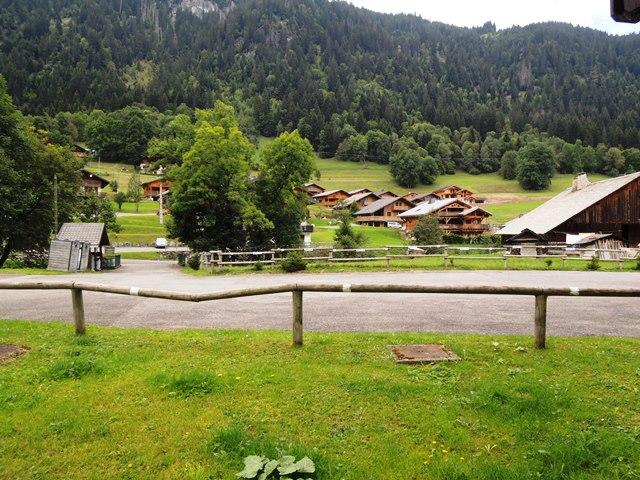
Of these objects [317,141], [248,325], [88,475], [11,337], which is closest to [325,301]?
[248,325]

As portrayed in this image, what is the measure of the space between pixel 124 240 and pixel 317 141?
360ft

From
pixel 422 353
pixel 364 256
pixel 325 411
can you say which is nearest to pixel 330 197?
pixel 364 256

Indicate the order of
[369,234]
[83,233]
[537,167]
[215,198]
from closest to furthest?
[83,233]
[215,198]
[369,234]
[537,167]

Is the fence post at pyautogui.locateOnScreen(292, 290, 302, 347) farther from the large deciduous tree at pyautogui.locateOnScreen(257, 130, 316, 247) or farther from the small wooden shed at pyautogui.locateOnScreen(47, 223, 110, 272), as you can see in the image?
the small wooden shed at pyautogui.locateOnScreen(47, 223, 110, 272)

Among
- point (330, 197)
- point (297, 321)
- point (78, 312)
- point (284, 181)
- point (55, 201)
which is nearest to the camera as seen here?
point (297, 321)

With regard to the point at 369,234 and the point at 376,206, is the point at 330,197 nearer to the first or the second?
the point at 376,206

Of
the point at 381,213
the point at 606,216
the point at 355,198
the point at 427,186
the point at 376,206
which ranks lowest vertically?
the point at 606,216

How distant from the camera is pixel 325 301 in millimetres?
13031

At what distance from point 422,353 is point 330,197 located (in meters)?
106

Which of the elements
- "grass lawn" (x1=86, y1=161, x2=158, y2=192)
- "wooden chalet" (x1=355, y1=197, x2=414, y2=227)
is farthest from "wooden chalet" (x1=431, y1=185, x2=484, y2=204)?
"grass lawn" (x1=86, y1=161, x2=158, y2=192)

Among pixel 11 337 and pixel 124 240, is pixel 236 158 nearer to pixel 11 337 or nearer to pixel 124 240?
pixel 11 337

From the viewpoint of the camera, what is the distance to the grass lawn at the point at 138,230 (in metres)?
65.3

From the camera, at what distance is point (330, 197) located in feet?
367

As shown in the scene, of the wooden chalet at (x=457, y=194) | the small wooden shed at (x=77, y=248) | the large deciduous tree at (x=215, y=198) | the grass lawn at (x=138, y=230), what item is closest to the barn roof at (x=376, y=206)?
the wooden chalet at (x=457, y=194)
